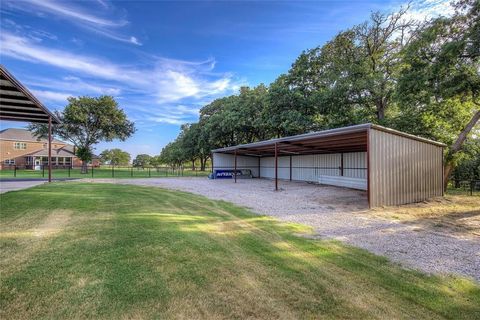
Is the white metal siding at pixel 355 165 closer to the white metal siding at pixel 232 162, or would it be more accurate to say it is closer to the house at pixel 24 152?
the white metal siding at pixel 232 162

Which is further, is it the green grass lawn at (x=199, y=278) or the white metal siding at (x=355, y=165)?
the white metal siding at (x=355, y=165)

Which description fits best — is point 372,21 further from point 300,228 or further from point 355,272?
point 355,272

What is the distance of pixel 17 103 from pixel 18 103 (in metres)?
0.03

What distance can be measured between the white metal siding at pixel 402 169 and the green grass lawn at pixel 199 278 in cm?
548

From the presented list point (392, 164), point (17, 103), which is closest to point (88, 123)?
point (17, 103)

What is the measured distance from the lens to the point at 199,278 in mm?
3141

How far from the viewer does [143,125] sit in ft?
121

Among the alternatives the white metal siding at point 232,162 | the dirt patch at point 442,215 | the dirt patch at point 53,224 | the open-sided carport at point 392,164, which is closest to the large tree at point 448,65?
the open-sided carport at point 392,164

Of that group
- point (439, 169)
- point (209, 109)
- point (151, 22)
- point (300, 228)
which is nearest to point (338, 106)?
point (439, 169)

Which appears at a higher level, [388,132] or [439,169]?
[388,132]

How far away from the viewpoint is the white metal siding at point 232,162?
81.9 feet

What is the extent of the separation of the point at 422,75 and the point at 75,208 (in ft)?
51.7

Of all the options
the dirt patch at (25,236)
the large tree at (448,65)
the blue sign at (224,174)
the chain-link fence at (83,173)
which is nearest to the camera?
the dirt patch at (25,236)

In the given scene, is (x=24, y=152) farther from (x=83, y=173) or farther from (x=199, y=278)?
(x=199, y=278)
